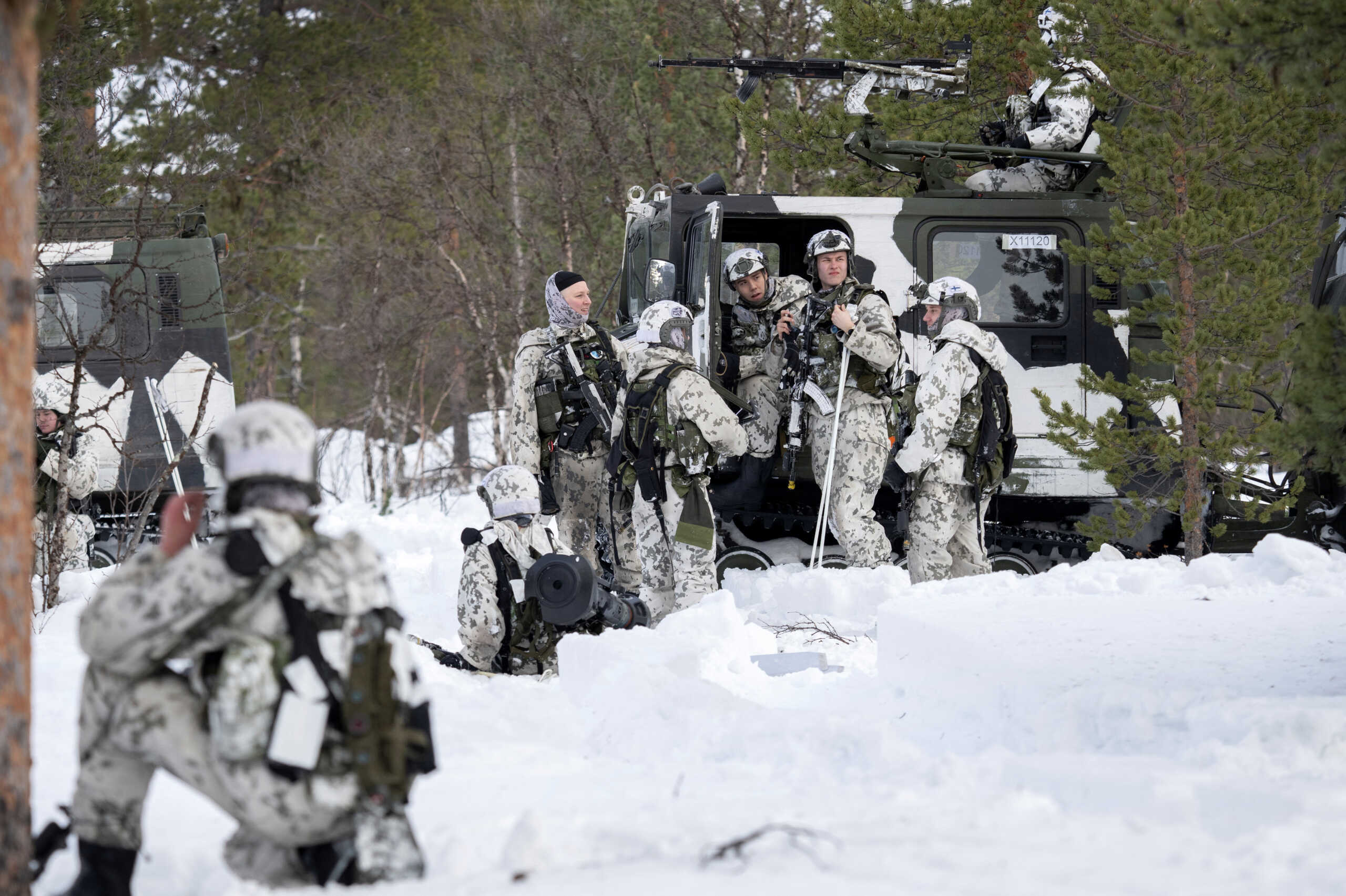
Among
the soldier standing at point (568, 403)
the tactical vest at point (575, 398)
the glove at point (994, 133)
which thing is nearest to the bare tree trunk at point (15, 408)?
the soldier standing at point (568, 403)

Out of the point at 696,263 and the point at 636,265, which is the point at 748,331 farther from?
the point at 636,265

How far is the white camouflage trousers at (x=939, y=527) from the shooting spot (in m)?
7.17

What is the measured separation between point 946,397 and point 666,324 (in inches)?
59.7

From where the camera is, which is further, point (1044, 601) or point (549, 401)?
point (549, 401)

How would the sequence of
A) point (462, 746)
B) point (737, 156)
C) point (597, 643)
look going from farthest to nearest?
point (737, 156)
point (597, 643)
point (462, 746)

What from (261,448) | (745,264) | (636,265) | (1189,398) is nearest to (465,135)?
(636,265)

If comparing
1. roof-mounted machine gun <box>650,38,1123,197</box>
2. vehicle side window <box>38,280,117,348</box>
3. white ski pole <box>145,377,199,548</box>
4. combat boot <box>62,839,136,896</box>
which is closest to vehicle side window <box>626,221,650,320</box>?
roof-mounted machine gun <box>650,38,1123,197</box>

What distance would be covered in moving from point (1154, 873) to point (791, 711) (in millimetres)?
1735

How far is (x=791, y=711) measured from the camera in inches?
174

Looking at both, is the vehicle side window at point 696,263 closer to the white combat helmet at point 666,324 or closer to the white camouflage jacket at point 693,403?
the white combat helmet at point 666,324

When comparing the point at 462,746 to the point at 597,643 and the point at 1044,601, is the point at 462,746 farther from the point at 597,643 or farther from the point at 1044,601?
the point at 1044,601

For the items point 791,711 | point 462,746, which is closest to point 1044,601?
point 791,711

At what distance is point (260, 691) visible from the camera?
264 cm

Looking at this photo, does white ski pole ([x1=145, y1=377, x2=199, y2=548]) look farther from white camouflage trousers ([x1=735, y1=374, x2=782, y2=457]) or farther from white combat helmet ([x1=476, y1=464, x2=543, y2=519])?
white combat helmet ([x1=476, y1=464, x2=543, y2=519])
